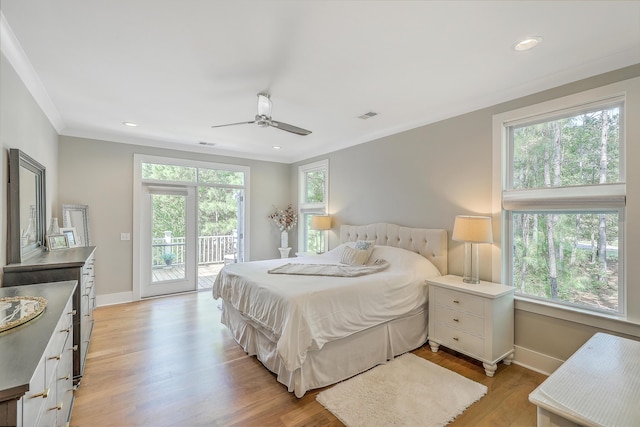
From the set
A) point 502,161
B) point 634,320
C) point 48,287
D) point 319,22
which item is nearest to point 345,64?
point 319,22

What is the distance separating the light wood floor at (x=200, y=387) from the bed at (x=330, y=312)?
189 millimetres

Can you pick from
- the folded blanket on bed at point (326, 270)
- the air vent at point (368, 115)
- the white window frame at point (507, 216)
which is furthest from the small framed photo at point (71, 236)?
the white window frame at point (507, 216)

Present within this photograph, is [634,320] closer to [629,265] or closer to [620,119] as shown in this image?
[629,265]

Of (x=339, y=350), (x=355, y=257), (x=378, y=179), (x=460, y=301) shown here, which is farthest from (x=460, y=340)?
(x=378, y=179)

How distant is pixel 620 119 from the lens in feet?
7.82

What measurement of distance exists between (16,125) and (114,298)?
3178 millimetres

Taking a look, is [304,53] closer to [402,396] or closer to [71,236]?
[402,396]

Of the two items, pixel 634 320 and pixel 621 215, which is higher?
pixel 621 215

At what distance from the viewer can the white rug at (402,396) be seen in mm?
2033

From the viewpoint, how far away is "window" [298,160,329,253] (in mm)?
5523

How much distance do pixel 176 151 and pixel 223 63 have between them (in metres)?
3.26

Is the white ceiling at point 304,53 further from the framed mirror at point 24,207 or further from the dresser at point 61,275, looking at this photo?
the dresser at point 61,275

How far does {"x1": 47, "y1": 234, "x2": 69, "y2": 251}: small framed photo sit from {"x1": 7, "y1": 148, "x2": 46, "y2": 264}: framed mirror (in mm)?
62

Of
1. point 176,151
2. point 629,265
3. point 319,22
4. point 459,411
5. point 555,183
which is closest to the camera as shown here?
point 319,22
